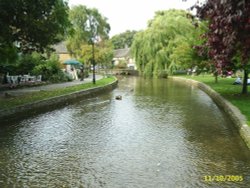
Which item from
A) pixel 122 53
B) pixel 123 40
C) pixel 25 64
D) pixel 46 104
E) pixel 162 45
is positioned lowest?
pixel 46 104

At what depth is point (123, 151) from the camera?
33.7 ft

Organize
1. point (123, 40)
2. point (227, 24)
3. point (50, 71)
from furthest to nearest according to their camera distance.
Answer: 1. point (123, 40)
2. point (50, 71)
3. point (227, 24)

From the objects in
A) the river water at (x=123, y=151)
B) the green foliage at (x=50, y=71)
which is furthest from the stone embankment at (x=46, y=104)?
the green foliage at (x=50, y=71)

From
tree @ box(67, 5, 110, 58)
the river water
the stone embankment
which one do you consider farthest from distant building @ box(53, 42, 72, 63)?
the river water

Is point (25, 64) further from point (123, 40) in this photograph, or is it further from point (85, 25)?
point (123, 40)

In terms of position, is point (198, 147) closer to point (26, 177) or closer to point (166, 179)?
point (166, 179)

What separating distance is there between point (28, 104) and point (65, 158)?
8.45 m

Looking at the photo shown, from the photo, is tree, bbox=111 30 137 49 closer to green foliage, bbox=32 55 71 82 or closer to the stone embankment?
green foliage, bbox=32 55 71 82

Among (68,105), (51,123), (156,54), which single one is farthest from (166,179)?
(156,54)

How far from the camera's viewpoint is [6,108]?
51.2 ft

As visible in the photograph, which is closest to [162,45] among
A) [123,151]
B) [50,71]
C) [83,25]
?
[50,71]

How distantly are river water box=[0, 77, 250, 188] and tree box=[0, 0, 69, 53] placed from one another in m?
3.75

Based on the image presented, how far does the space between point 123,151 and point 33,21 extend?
306 inches

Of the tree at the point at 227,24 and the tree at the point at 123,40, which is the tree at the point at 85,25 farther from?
the tree at the point at 227,24
